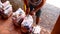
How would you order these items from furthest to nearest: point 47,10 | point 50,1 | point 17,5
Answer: point 50,1 → point 47,10 → point 17,5

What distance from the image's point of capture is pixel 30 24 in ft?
4.11

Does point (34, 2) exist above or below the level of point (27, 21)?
above

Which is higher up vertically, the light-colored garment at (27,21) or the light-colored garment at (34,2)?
the light-colored garment at (34,2)

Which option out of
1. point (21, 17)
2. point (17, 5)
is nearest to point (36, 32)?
point (21, 17)

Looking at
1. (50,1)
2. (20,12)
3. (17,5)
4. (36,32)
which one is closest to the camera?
(36,32)

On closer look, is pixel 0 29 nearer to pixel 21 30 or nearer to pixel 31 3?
pixel 21 30

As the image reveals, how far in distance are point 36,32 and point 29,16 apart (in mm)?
189

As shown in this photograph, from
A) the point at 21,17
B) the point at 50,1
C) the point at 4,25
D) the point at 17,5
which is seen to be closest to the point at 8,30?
the point at 4,25

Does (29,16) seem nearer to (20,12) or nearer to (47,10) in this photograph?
(20,12)

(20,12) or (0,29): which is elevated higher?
(20,12)

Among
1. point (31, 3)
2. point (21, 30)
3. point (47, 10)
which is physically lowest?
point (47, 10)

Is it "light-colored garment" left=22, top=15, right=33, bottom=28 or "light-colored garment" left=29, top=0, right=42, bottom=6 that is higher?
"light-colored garment" left=29, top=0, right=42, bottom=6

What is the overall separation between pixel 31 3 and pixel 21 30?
12.4 inches

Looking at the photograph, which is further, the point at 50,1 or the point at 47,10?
the point at 50,1
